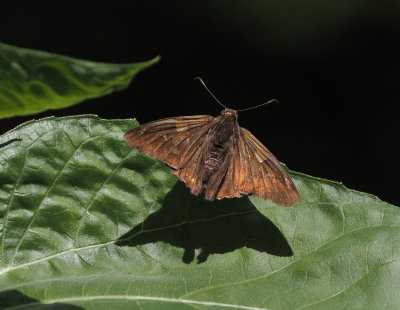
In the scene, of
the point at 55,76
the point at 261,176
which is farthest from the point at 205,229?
the point at 55,76

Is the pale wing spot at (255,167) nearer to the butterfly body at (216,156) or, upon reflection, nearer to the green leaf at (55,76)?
the butterfly body at (216,156)

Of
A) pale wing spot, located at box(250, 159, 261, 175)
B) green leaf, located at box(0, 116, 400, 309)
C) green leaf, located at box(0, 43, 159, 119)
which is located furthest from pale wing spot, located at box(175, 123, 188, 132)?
green leaf, located at box(0, 43, 159, 119)

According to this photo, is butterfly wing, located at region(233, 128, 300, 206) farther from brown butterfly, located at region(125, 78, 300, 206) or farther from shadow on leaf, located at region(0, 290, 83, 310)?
shadow on leaf, located at region(0, 290, 83, 310)

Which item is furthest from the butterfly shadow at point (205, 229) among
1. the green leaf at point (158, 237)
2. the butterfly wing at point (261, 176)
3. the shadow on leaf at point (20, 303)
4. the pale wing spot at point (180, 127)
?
the pale wing spot at point (180, 127)

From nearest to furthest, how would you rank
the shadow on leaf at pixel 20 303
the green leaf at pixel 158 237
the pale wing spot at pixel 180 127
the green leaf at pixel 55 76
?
the green leaf at pixel 55 76 → the shadow on leaf at pixel 20 303 → the green leaf at pixel 158 237 → the pale wing spot at pixel 180 127

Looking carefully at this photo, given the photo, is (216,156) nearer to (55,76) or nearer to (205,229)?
(205,229)

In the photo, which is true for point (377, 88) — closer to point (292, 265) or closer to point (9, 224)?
point (292, 265)

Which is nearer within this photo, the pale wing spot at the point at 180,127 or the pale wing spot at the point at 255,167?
the pale wing spot at the point at 255,167
